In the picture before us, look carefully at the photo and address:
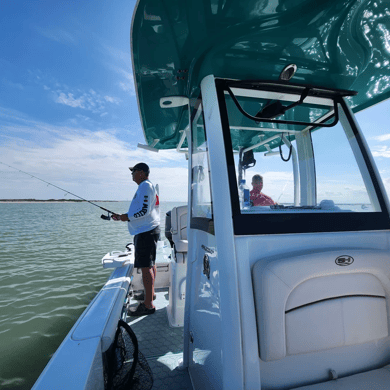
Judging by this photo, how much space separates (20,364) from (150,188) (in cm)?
277

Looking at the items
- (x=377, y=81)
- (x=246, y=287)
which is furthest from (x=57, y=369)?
(x=377, y=81)

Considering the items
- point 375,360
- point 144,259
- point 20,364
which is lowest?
point 20,364

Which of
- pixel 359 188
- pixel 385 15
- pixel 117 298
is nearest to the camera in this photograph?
pixel 385 15

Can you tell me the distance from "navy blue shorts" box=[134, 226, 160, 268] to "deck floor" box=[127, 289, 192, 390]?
69 centimetres

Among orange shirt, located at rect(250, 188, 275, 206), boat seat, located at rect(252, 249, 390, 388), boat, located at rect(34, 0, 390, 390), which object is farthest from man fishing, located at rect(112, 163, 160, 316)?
boat seat, located at rect(252, 249, 390, 388)

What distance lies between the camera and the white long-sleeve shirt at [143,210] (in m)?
2.88

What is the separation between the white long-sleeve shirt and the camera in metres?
2.88

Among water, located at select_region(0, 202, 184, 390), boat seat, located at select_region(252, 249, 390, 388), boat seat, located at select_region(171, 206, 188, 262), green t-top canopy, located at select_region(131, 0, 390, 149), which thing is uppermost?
green t-top canopy, located at select_region(131, 0, 390, 149)

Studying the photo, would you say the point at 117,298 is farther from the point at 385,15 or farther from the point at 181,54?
the point at 385,15

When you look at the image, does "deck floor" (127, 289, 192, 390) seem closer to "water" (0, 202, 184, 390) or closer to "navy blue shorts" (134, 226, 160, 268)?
"navy blue shorts" (134, 226, 160, 268)

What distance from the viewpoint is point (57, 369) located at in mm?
1183

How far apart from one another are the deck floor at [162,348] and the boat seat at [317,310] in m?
1.02

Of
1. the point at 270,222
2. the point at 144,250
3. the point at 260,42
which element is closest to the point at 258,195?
the point at 270,222

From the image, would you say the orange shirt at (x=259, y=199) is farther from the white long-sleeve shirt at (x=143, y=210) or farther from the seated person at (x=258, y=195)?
the white long-sleeve shirt at (x=143, y=210)
